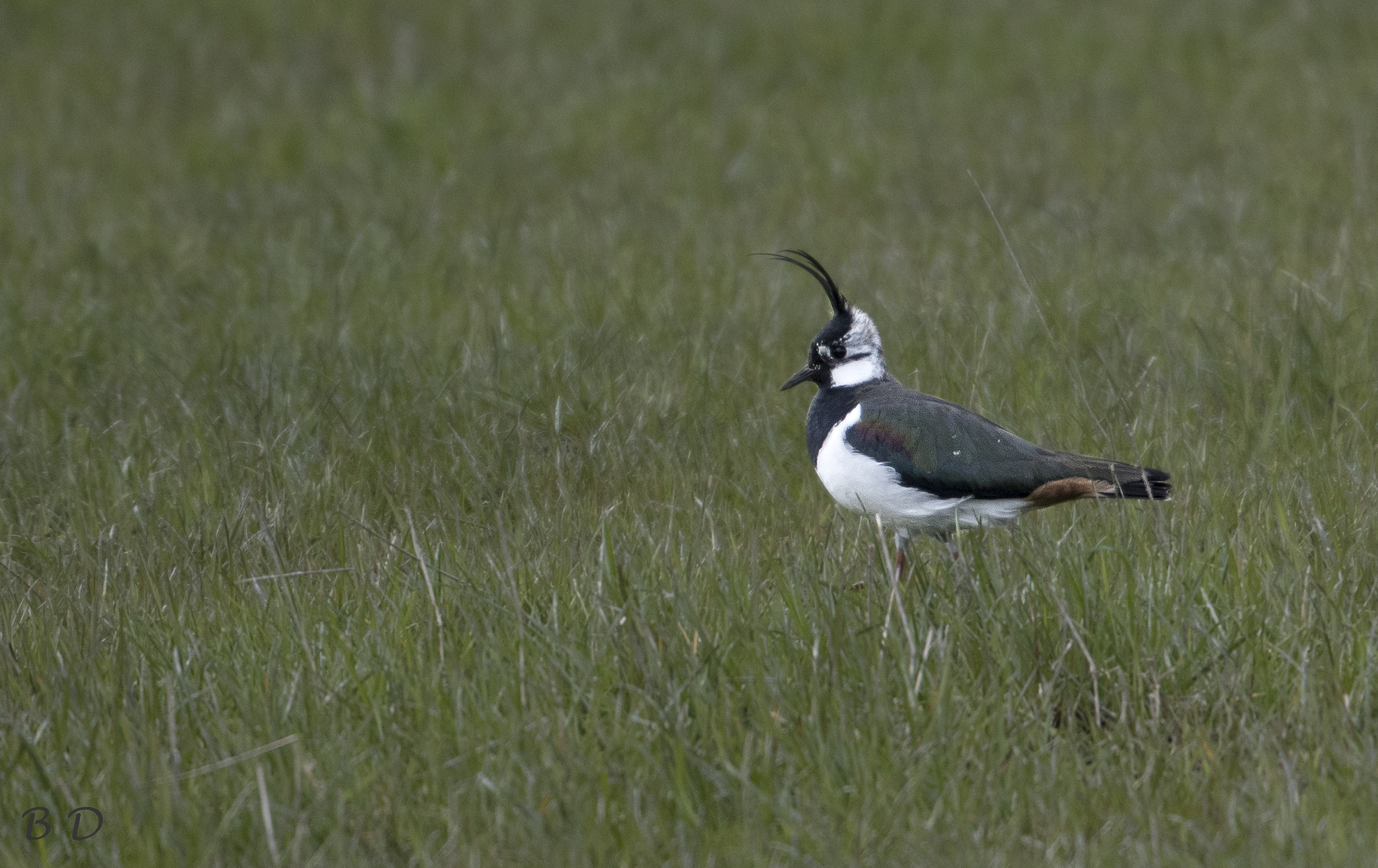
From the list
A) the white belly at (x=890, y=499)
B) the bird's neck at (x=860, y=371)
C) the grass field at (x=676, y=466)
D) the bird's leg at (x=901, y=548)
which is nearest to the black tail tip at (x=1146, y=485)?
the grass field at (x=676, y=466)

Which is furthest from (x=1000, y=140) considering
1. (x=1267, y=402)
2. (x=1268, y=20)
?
(x=1267, y=402)

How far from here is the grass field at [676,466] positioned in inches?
105

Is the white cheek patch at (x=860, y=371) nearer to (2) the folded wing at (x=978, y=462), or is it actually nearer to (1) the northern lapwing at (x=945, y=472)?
(1) the northern lapwing at (x=945, y=472)

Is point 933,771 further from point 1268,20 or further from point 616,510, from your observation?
point 1268,20

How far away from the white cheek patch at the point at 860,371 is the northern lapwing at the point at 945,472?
9.0 inches

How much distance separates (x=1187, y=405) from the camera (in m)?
4.75

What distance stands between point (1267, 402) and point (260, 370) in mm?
3353

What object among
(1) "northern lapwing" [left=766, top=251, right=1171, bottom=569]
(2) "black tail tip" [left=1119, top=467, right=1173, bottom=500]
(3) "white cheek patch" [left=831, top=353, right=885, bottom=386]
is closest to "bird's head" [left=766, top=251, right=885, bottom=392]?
(3) "white cheek patch" [left=831, top=353, right=885, bottom=386]

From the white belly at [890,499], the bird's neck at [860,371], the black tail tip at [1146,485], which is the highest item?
the bird's neck at [860,371]

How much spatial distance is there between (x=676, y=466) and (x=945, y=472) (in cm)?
102

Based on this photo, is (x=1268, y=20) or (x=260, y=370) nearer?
(x=260, y=370)

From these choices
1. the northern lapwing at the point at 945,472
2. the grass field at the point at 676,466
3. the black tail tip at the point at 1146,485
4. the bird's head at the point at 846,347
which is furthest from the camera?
the bird's head at the point at 846,347

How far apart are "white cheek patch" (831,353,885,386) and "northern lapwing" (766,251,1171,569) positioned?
229mm

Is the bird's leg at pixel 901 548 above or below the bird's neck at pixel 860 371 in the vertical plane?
below
